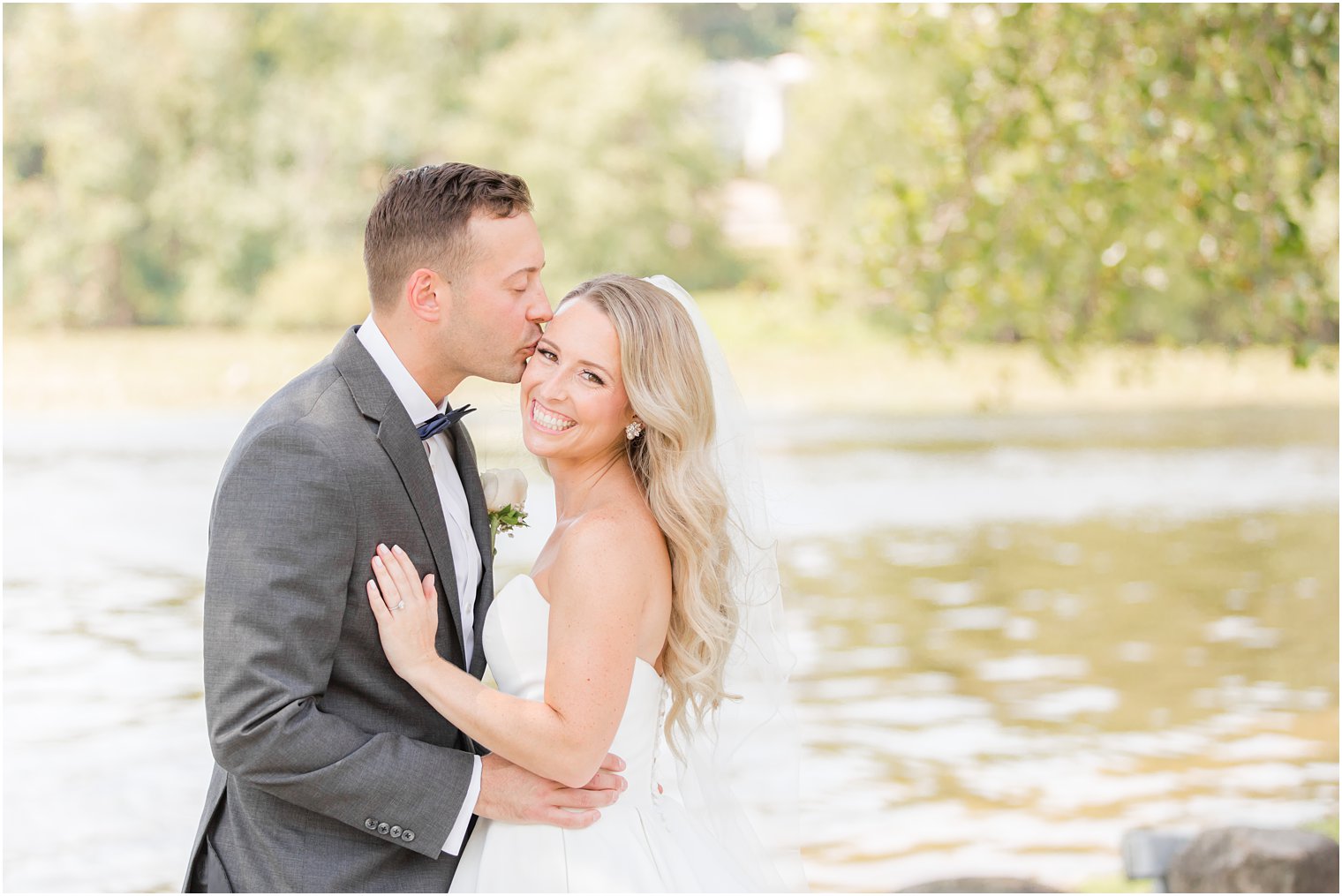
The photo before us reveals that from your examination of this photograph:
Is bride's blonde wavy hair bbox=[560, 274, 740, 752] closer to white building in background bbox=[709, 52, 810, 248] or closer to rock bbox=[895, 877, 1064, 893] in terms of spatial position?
rock bbox=[895, 877, 1064, 893]

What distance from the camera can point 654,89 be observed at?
1179 inches

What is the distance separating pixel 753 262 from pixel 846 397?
5660mm

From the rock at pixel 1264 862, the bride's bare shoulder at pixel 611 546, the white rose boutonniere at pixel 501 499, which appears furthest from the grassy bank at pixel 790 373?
the bride's bare shoulder at pixel 611 546

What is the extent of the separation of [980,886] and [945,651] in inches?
241

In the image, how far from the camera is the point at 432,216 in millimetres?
2424

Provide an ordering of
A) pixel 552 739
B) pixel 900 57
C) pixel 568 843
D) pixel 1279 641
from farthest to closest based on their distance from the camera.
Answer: pixel 900 57, pixel 1279 641, pixel 568 843, pixel 552 739

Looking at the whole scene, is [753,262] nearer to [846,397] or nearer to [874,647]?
[846,397]

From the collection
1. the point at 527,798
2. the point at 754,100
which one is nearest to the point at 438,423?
the point at 527,798

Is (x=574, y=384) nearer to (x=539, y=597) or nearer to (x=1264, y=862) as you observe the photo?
(x=539, y=597)

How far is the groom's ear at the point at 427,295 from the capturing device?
7.94ft

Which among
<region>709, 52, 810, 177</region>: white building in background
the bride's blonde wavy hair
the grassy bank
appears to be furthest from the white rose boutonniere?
<region>709, 52, 810, 177</region>: white building in background

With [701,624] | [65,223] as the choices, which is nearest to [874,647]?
[701,624]

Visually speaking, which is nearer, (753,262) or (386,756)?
(386,756)

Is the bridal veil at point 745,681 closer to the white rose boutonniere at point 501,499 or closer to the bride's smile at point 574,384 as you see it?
the bride's smile at point 574,384
